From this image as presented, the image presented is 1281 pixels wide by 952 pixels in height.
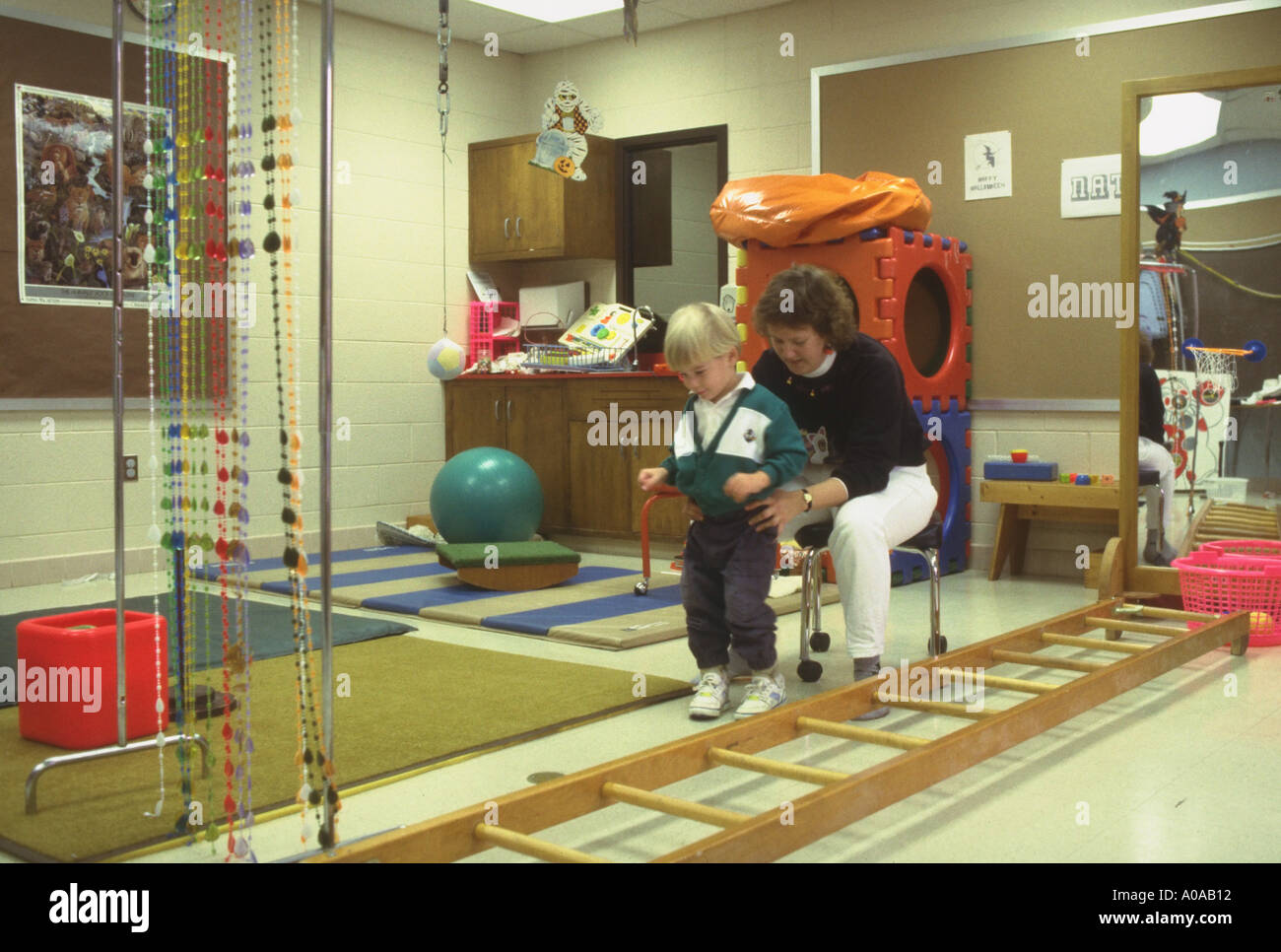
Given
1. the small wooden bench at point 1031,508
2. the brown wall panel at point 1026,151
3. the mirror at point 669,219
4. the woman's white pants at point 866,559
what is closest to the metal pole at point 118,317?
the woman's white pants at point 866,559

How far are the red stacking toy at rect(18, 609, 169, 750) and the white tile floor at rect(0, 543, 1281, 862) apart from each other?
1.57ft

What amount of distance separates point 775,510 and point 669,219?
4.46 meters

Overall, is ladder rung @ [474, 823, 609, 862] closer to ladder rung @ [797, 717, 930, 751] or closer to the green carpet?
the green carpet

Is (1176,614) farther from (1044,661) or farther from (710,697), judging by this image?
(710,697)

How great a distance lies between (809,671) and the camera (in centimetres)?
355

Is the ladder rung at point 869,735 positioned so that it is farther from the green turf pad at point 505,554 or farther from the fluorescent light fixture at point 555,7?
the fluorescent light fixture at point 555,7

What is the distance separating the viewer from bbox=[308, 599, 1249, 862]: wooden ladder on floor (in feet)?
6.43

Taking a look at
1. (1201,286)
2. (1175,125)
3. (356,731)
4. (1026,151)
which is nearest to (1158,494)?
(1201,286)

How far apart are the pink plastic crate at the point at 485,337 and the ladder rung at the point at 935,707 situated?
4559 millimetres

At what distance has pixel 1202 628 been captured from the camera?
3.67 meters

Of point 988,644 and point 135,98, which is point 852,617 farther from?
point 135,98

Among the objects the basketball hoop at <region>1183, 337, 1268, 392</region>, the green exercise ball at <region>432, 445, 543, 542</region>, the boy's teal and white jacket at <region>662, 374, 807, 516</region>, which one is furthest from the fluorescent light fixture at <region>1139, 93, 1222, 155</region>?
the green exercise ball at <region>432, 445, 543, 542</region>

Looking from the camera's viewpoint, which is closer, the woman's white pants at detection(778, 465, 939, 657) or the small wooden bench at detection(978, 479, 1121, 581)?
the woman's white pants at detection(778, 465, 939, 657)
